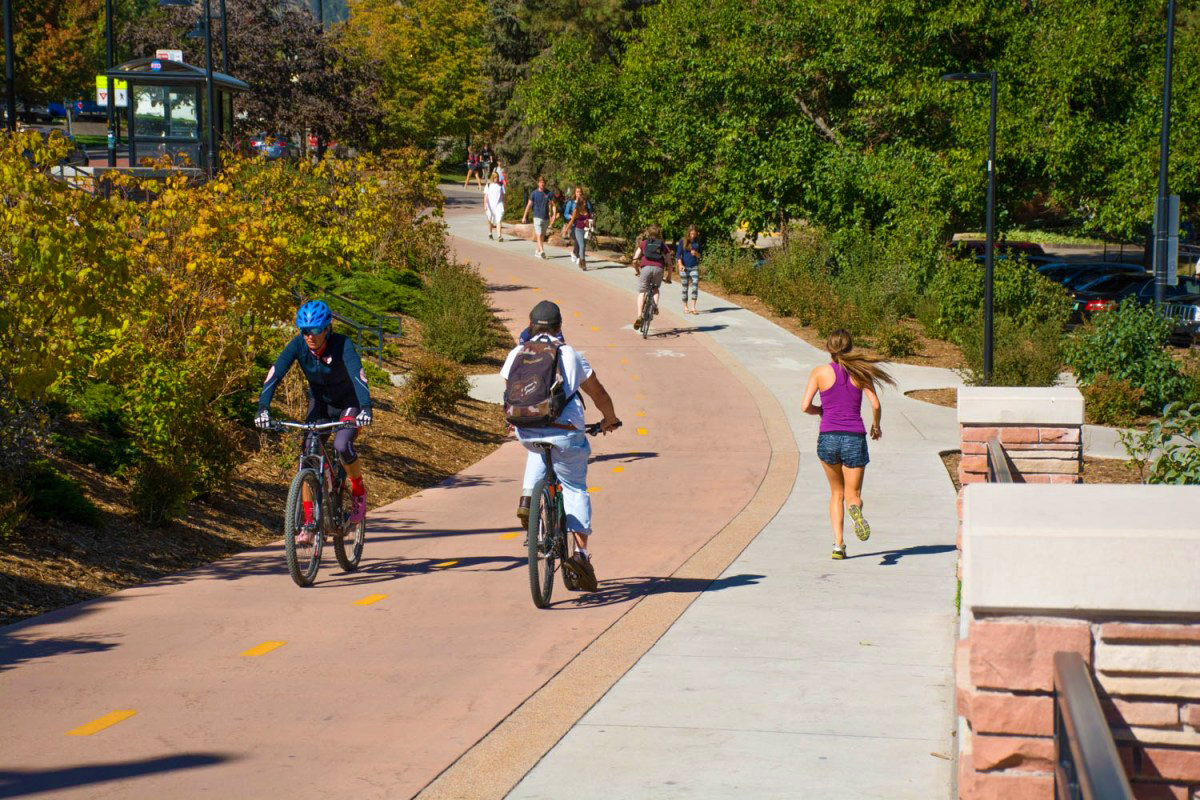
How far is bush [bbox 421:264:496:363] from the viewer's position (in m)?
21.3

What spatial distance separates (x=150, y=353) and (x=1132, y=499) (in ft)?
31.3

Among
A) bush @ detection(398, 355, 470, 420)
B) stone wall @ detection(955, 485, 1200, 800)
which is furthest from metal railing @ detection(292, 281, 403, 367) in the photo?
stone wall @ detection(955, 485, 1200, 800)

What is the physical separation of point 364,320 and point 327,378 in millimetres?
11877

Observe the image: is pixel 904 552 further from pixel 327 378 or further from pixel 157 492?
pixel 157 492

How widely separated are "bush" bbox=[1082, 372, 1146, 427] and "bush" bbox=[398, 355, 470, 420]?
8799 mm

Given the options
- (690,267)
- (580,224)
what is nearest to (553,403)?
(690,267)

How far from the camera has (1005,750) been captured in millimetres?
Answer: 3523

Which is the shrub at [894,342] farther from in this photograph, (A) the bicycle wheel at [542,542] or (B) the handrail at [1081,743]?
(B) the handrail at [1081,743]

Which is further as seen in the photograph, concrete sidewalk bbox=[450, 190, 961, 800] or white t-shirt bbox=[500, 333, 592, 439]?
white t-shirt bbox=[500, 333, 592, 439]

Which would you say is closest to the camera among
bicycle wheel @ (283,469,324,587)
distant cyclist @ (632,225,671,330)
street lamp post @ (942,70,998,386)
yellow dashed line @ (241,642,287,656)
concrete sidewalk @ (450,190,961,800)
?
concrete sidewalk @ (450,190,961,800)

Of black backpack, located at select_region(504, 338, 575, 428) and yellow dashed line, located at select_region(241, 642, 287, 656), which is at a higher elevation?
black backpack, located at select_region(504, 338, 575, 428)

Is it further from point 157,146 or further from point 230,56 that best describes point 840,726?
point 230,56

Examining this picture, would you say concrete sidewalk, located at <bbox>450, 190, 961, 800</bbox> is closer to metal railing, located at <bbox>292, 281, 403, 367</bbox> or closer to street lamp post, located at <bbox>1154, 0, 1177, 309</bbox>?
metal railing, located at <bbox>292, 281, 403, 367</bbox>

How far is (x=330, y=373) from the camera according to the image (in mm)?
9180
